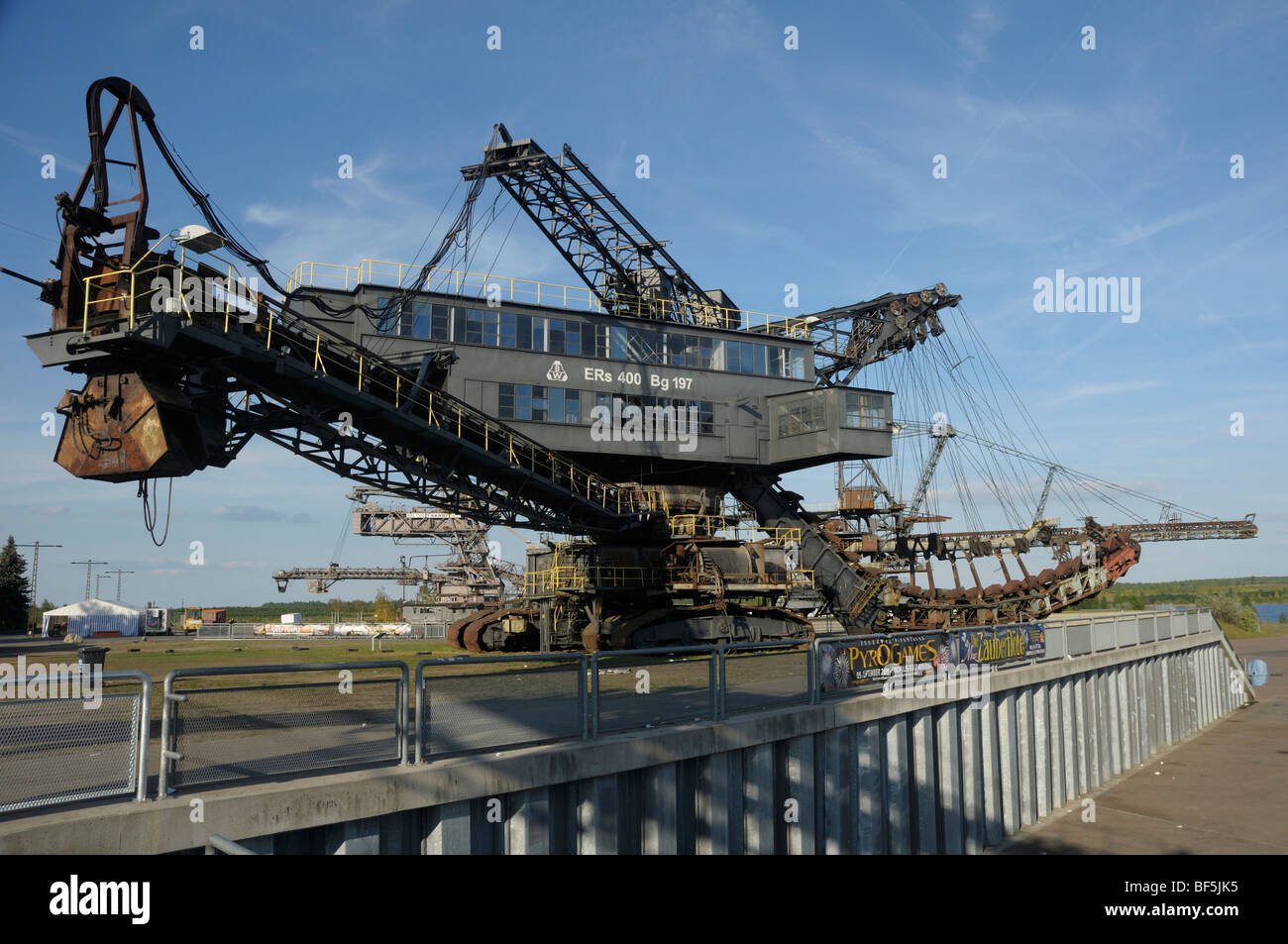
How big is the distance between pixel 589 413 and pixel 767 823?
17.9 m

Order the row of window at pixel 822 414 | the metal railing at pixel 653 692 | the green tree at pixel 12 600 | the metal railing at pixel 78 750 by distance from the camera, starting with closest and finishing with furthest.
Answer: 1. the metal railing at pixel 78 750
2. the metal railing at pixel 653 692
3. the row of window at pixel 822 414
4. the green tree at pixel 12 600

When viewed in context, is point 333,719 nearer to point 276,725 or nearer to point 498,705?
point 276,725

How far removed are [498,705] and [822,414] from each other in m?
23.9

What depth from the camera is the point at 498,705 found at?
8773 millimetres

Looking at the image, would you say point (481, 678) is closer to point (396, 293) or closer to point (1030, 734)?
point (1030, 734)

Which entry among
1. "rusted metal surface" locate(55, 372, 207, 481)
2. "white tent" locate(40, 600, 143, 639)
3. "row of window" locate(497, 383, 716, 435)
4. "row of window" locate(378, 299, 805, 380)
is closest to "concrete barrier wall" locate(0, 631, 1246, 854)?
"rusted metal surface" locate(55, 372, 207, 481)

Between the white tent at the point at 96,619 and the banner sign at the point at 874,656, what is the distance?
58946 mm

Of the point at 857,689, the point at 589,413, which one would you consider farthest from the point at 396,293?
the point at 857,689

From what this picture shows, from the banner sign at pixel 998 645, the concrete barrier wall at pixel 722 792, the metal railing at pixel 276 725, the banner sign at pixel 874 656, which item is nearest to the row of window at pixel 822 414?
the concrete barrier wall at pixel 722 792

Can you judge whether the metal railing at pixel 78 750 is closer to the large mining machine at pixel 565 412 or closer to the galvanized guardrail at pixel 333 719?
the galvanized guardrail at pixel 333 719

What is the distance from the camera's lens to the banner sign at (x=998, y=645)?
16953mm

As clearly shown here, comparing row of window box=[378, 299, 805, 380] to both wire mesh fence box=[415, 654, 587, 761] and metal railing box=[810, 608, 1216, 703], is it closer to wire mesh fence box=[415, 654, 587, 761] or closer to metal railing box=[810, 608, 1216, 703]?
metal railing box=[810, 608, 1216, 703]

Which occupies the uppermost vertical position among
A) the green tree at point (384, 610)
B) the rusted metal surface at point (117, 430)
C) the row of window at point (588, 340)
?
the row of window at point (588, 340)

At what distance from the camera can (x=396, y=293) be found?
26.4 m
